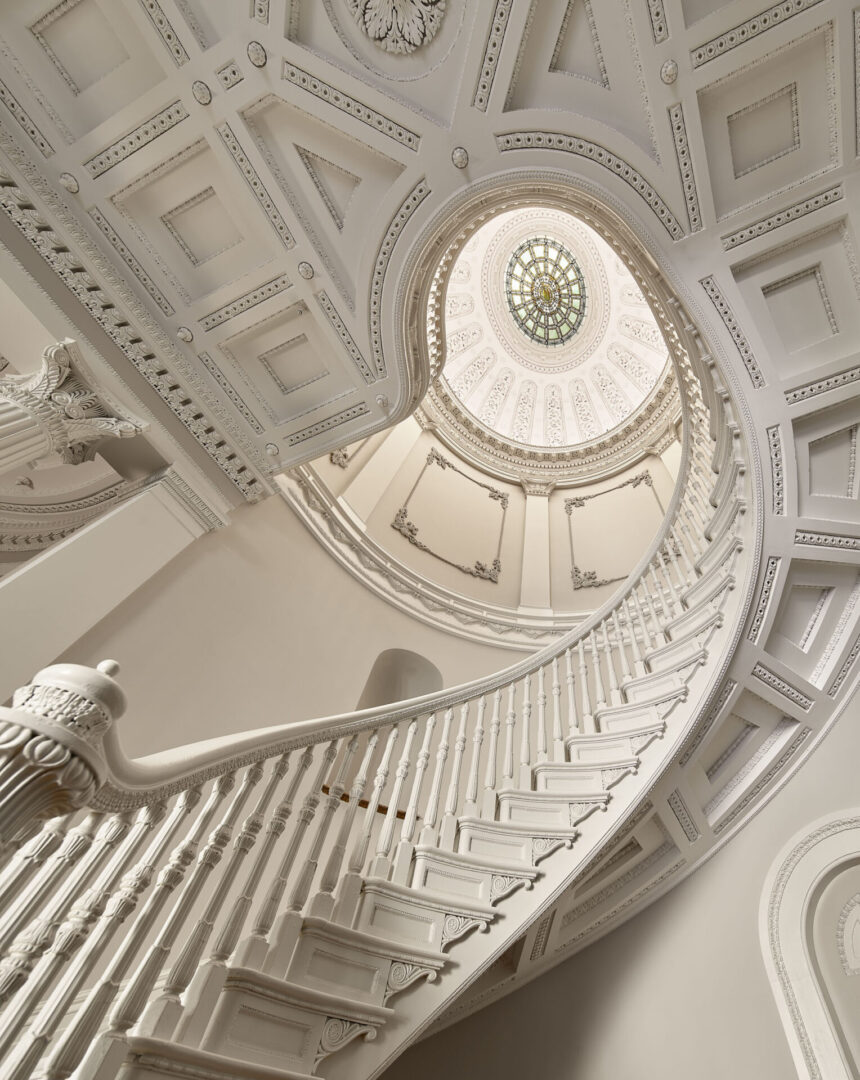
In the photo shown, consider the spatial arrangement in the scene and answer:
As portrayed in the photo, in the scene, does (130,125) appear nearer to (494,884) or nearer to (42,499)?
(42,499)

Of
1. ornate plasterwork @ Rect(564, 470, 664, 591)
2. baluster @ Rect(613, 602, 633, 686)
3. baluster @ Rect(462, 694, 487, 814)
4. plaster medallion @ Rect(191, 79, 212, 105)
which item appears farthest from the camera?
ornate plasterwork @ Rect(564, 470, 664, 591)

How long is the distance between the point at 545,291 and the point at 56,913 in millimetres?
12406

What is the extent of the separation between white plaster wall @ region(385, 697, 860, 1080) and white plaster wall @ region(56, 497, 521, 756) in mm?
3046

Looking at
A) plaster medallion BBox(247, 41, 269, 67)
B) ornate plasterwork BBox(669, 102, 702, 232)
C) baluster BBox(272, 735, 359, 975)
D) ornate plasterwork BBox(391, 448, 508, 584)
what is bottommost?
baluster BBox(272, 735, 359, 975)

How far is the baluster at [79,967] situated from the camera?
1.37 m

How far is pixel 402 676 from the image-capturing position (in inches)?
315

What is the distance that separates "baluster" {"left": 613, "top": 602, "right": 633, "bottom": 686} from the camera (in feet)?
13.7

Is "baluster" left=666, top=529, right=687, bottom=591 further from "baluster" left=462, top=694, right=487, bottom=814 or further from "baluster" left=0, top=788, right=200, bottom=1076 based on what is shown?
"baluster" left=0, top=788, right=200, bottom=1076

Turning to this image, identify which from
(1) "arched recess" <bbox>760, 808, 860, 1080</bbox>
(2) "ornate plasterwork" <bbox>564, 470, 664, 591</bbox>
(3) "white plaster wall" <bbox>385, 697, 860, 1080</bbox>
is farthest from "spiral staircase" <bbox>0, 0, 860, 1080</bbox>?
(2) "ornate plasterwork" <bbox>564, 470, 664, 591</bbox>

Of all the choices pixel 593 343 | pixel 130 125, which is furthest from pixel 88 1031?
pixel 593 343

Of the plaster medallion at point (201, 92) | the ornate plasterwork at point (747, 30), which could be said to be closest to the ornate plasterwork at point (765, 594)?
the ornate plasterwork at point (747, 30)

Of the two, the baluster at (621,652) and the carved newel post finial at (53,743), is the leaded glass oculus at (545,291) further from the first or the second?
the carved newel post finial at (53,743)

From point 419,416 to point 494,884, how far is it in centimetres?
797

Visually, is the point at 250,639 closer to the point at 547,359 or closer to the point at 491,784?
the point at 491,784
